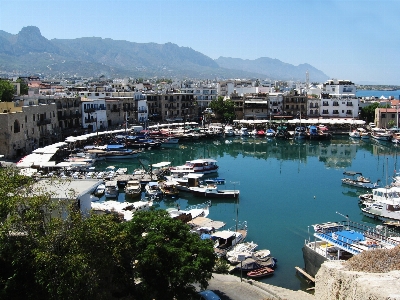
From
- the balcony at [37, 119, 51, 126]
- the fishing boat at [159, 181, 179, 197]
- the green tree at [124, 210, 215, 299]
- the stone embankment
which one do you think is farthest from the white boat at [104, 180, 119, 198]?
the balcony at [37, 119, 51, 126]

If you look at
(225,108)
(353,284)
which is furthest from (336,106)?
(353,284)

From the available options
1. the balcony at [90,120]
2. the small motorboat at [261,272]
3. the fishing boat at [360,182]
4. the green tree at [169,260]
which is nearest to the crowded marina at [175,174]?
the small motorboat at [261,272]

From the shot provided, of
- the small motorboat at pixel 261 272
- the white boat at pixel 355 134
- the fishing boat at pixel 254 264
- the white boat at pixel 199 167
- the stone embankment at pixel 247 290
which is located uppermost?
the white boat at pixel 355 134

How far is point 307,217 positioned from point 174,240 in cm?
1740

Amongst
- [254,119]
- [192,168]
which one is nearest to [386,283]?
[192,168]

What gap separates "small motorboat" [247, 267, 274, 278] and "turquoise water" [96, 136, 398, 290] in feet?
1.05

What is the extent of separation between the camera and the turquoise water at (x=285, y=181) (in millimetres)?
26484

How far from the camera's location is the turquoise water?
26484mm

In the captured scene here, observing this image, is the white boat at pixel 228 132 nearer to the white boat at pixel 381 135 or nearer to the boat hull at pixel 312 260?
the white boat at pixel 381 135

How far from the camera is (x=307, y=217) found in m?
30.2

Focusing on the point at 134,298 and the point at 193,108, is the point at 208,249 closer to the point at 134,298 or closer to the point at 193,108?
the point at 134,298

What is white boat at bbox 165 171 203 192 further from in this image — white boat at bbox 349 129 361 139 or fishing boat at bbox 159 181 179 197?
white boat at bbox 349 129 361 139

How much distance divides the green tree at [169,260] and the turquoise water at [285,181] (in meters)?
7.20

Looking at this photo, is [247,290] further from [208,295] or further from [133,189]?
[133,189]
